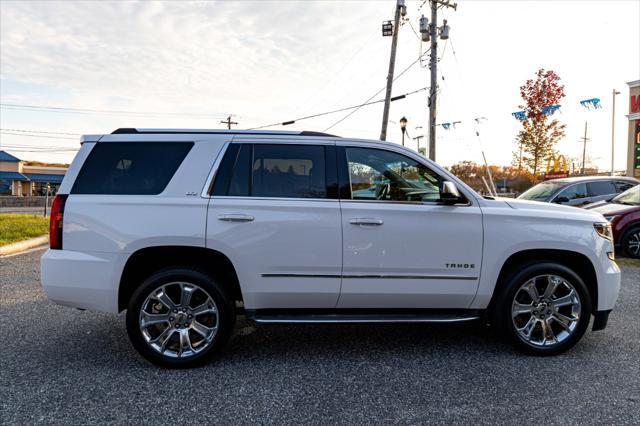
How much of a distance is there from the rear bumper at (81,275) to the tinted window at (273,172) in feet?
3.56

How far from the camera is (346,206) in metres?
3.85

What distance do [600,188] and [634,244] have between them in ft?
10.1

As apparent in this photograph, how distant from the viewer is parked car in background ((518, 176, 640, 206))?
11.5m

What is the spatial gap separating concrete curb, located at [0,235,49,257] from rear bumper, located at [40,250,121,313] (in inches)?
273

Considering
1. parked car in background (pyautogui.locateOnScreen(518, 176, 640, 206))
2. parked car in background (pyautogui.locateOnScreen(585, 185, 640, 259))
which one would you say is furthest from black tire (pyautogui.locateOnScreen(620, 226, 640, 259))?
parked car in background (pyautogui.locateOnScreen(518, 176, 640, 206))

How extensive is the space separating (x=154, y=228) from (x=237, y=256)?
70cm

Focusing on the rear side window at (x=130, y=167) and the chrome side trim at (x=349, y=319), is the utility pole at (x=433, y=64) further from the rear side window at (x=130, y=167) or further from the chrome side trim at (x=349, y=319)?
the rear side window at (x=130, y=167)

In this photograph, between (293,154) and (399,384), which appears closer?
(399,384)

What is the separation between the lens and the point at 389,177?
4.05 metres

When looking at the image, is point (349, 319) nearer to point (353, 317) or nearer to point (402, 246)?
point (353, 317)

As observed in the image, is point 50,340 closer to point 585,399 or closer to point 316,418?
point 316,418

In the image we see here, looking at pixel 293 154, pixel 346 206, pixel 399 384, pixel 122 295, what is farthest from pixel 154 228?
pixel 399 384

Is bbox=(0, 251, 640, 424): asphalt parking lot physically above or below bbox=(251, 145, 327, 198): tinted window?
below

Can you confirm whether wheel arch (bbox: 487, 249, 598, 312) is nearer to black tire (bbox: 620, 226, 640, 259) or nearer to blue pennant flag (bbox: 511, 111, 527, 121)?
black tire (bbox: 620, 226, 640, 259)
